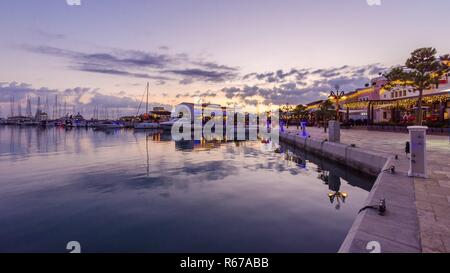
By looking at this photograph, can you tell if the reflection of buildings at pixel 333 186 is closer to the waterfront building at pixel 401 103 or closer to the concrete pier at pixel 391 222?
the concrete pier at pixel 391 222

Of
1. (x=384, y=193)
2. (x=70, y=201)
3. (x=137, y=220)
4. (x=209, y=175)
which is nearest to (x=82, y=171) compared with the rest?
(x=70, y=201)

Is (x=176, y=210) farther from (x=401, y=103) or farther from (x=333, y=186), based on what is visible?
(x=401, y=103)

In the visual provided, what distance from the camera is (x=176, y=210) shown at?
952 cm

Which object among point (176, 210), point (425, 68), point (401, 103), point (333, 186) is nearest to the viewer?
point (176, 210)

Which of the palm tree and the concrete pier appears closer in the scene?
the concrete pier

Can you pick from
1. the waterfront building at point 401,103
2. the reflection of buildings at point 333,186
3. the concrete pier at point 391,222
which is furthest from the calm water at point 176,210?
the waterfront building at point 401,103

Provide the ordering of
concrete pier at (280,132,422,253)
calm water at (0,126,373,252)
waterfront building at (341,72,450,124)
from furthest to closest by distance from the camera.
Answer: waterfront building at (341,72,450,124), calm water at (0,126,373,252), concrete pier at (280,132,422,253)

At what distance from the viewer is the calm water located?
6879mm

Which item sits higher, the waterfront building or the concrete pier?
the waterfront building

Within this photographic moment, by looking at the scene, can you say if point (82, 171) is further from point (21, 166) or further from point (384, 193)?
point (384, 193)

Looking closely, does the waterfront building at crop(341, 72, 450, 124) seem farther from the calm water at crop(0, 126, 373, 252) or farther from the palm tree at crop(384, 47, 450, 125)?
the calm water at crop(0, 126, 373, 252)

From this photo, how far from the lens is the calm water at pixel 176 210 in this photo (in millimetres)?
6879

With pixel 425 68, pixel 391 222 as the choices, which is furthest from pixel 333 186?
pixel 425 68

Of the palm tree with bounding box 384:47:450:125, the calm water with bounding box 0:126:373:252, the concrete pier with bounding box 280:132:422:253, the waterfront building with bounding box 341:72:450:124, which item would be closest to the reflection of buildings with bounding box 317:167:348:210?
the calm water with bounding box 0:126:373:252
